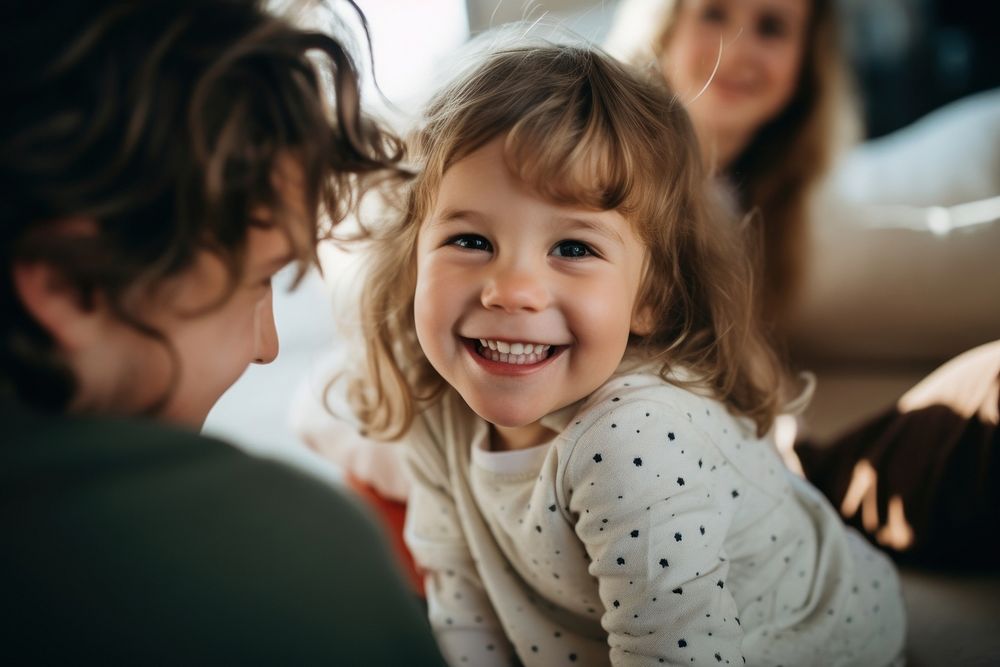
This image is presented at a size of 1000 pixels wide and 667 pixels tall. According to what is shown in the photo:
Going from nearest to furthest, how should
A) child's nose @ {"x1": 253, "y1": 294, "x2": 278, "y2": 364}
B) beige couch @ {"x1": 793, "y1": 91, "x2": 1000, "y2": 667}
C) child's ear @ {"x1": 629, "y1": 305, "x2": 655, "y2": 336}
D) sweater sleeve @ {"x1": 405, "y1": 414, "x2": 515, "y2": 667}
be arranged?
child's nose @ {"x1": 253, "y1": 294, "x2": 278, "y2": 364}, child's ear @ {"x1": 629, "y1": 305, "x2": 655, "y2": 336}, sweater sleeve @ {"x1": 405, "y1": 414, "x2": 515, "y2": 667}, beige couch @ {"x1": 793, "y1": 91, "x2": 1000, "y2": 667}

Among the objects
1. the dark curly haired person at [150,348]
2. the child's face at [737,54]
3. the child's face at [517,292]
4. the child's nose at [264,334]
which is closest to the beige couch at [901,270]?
the child's face at [737,54]

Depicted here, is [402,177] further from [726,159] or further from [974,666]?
[726,159]

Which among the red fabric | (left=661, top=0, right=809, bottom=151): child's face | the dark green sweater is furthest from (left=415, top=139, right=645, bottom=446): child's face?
(left=661, top=0, right=809, bottom=151): child's face

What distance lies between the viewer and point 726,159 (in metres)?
1.69

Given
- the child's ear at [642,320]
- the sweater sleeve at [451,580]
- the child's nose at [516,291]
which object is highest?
the child's nose at [516,291]

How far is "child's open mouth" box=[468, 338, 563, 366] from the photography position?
775 millimetres

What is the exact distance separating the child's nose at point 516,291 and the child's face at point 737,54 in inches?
37.9

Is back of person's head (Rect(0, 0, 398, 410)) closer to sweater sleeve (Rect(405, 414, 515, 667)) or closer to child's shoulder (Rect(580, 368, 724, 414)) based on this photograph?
child's shoulder (Rect(580, 368, 724, 414))

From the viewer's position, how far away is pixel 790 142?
5.56 feet

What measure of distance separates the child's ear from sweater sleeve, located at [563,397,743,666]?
12 centimetres

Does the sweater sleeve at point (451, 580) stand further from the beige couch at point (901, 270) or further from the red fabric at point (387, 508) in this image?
the beige couch at point (901, 270)

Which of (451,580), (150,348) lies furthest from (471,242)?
(451,580)

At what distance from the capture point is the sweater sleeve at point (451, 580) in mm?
972

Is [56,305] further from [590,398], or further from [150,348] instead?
[590,398]
